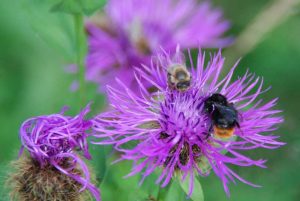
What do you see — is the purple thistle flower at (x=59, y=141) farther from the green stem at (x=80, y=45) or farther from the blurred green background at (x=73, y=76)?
the blurred green background at (x=73, y=76)

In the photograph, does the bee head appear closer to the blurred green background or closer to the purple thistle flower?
the purple thistle flower

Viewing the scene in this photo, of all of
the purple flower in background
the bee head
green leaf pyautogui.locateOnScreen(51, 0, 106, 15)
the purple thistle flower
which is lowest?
the purple thistle flower

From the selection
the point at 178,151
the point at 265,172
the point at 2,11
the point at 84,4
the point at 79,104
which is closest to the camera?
the point at 178,151

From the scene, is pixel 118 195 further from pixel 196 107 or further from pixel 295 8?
pixel 295 8

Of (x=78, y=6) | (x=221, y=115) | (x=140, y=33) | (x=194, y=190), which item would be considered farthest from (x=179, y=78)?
(x=140, y=33)

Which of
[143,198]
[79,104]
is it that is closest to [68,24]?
[79,104]

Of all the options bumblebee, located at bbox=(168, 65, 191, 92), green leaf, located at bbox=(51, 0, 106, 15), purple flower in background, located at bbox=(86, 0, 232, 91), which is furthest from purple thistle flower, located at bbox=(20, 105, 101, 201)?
purple flower in background, located at bbox=(86, 0, 232, 91)

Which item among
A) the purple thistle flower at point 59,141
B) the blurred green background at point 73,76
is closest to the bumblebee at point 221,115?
the purple thistle flower at point 59,141
